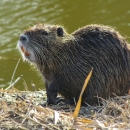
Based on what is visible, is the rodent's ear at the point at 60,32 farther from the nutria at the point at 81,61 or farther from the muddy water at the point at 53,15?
the muddy water at the point at 53,15

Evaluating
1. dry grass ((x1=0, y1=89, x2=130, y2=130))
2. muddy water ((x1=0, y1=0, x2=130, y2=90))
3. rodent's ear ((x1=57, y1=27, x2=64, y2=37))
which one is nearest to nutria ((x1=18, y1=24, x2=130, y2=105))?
rodent's ear ((x1=57, y1=27, x2=64, y2=37))

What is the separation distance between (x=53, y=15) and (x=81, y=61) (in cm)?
472

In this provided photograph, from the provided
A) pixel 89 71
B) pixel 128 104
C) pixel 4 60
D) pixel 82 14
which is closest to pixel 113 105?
pixel 128 104

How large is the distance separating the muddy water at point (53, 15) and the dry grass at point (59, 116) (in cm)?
374

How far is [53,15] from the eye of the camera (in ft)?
31.4

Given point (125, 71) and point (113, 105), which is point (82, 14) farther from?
point (113, 105)

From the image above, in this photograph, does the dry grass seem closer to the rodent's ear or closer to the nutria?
the nutria

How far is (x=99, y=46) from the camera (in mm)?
4930

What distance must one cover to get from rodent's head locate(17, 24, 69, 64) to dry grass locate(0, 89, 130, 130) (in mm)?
417

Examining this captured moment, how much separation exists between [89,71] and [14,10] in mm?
5192

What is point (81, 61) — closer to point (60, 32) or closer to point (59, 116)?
point (60, 32)

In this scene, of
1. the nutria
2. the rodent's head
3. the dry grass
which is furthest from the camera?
the nutria

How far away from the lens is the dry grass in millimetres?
3900

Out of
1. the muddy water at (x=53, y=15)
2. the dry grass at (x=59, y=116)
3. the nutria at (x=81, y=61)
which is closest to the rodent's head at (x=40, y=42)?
the nutria at (x=81, y=61)
